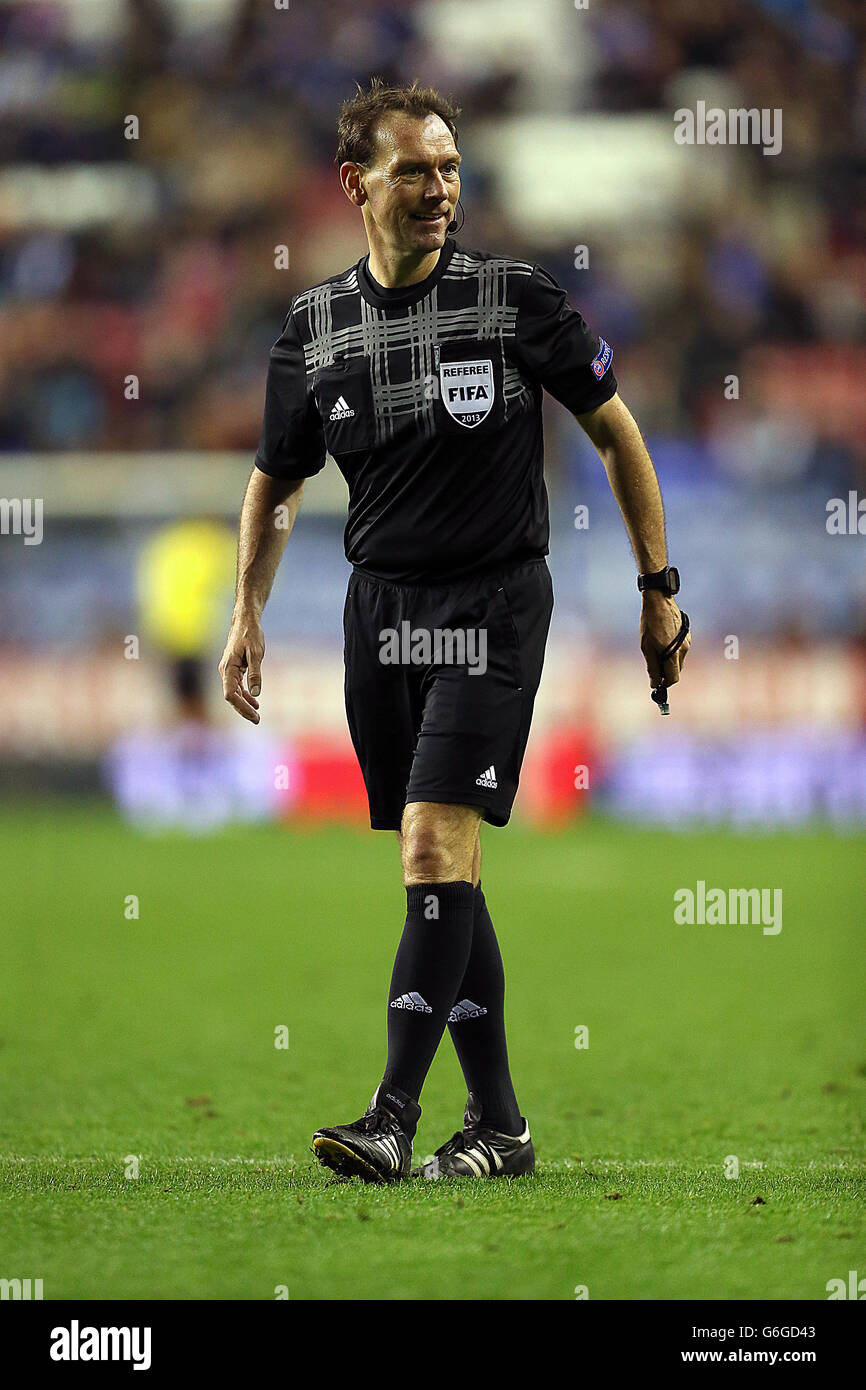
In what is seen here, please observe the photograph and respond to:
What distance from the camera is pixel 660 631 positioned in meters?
3.76

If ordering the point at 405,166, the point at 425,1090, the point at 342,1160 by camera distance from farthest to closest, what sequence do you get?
the point at 425,1090
the point at 405,166
the point at 342,1160

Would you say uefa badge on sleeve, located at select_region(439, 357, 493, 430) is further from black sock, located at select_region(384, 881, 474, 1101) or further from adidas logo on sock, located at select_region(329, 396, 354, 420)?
black sock, located at select_region(384, 881, 474, 1101)

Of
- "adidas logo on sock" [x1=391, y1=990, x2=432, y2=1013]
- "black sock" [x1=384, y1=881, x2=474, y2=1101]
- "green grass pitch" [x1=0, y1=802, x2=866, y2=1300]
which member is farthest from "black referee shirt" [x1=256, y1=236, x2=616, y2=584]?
"green grass pitch" [x1=0, y1=802, x2=866, y2=1300]

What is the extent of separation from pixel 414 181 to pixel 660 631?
1070mm

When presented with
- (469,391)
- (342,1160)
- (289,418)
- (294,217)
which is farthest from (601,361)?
(294,217)

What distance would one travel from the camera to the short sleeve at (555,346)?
363cm

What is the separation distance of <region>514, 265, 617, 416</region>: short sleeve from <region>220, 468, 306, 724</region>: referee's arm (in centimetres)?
65

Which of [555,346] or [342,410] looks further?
[342,410]

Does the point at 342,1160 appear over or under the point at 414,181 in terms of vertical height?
Answer: under

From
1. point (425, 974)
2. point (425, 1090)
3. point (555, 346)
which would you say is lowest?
point (425, 1090)

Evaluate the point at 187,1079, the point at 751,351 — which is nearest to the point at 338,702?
the point at 751,351

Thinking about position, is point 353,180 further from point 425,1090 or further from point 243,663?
point 425,1090

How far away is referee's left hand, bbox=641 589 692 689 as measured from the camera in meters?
3.75

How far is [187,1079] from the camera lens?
508 centimetres
